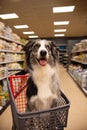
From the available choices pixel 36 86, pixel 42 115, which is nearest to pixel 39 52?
pixel 36 86

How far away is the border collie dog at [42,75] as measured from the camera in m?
1.37

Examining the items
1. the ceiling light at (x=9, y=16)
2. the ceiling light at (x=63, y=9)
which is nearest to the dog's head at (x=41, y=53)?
the ceiling light at (x=63, y=9)

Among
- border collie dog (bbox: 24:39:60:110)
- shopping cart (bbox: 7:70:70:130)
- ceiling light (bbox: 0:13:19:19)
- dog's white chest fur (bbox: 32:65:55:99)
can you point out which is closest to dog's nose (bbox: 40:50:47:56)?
border collie dog (bbox: 24:39:60:110)

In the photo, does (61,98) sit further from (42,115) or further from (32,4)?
(32,4)

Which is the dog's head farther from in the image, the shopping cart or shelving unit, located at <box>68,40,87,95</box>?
shelving unit, located at <box>68,40,87,95</box>

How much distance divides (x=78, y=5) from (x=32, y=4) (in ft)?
6.03

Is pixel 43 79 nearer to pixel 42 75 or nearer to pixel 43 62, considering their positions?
pixel 42 75

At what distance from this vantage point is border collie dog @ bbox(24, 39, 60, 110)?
4.51 ft

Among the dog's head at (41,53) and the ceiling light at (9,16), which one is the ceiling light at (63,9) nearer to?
the ceiling light at (9,16)

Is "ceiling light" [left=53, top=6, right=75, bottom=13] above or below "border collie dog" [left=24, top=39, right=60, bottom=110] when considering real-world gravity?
above

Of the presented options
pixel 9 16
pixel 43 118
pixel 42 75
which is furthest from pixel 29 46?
pixel 9 16

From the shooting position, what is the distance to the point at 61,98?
4.62 feet

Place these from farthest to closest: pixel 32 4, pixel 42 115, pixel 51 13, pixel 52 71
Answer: pixel 51 13
pixel 32 4
pixel 52 71
pixel 42 115

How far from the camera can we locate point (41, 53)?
138 centimetres
